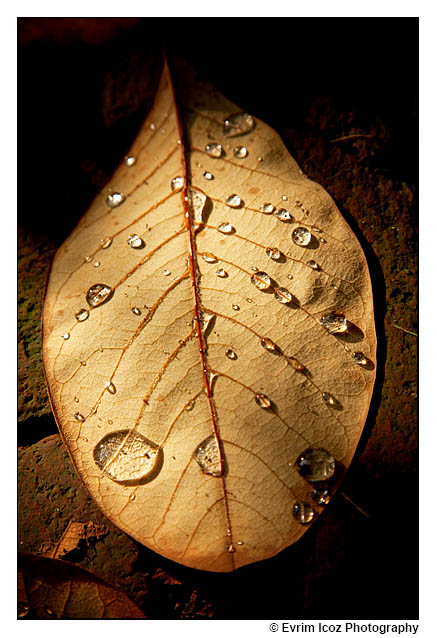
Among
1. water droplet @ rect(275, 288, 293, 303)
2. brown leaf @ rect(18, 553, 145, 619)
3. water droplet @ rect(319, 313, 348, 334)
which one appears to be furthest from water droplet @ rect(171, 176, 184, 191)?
brown leaf @ rect(18, 553, 145, 619)

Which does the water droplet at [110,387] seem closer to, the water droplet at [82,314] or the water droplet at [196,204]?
the water droplet at [82,314]

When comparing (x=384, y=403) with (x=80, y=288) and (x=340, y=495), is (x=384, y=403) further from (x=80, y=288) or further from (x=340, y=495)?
(x=80, y=288)

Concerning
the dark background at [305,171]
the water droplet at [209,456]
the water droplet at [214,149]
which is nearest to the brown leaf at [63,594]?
the dark background at [305,171]

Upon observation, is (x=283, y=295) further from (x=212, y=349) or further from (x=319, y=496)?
(x=319, y=496)

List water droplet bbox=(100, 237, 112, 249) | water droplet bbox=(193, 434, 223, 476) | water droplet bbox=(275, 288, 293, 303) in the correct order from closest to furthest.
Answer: water droplet bbox=(193, 434, 223, 476) < water droplet bbox=(275, 288, 293, 303) < water droplet bbox=(100, 237, 112, 249)

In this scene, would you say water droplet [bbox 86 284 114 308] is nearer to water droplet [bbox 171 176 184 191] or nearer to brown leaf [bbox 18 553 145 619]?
water droplet [bbox 171 176 184 191]
